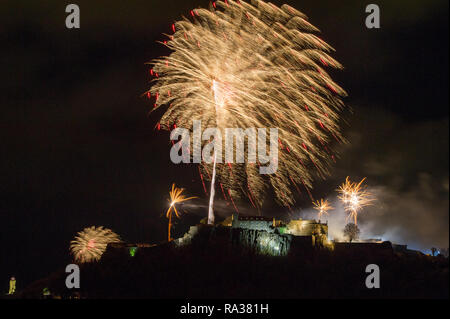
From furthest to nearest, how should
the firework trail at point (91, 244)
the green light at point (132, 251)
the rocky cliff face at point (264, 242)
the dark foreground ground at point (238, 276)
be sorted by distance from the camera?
the firework trail at point (91, 244) < the rocky cliff face at point (264, 242) < the green light at point (132, 251) < the dark foreground ground at point (238, 276)

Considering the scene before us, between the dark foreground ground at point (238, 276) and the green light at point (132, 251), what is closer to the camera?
the dark foreground ground at point (238, 276)

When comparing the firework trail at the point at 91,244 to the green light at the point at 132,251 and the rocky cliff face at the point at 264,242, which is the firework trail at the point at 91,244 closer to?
the green light at the point at 132,251

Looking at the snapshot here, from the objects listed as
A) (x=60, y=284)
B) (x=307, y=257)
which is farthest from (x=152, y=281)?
(x=307, y=257)

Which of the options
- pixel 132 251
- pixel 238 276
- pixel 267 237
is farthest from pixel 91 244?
pixel 267 237

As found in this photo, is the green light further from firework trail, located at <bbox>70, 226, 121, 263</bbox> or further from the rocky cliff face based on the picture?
the rocky cliff face

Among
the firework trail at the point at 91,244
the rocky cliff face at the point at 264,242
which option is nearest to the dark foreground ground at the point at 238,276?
the rocky cliff face at the point at 264,242
